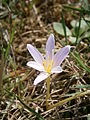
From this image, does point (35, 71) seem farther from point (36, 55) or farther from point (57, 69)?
point (57, 69)

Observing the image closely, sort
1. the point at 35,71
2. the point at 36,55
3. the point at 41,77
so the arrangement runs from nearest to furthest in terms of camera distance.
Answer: the point at 41,77, the point at 36,55, the point at 35,71

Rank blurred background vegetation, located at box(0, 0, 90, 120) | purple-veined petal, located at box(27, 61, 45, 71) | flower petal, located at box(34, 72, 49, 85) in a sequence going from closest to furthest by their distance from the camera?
1. flower petal, located at box(34, 72, 49, 85)
2. purple-veined petal, located at box(27, 61, 45, 71)
3. blurred background vegetation, located at box(0, 0, 90, 120)

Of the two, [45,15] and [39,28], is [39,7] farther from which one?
[39,28]

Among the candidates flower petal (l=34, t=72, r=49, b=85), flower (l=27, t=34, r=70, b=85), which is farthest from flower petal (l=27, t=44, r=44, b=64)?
flower petal (l=34, t=72, r=49, b=85)

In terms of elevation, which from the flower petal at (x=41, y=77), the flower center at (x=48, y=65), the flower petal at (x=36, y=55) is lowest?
the flower petal at (x=41, y=77)

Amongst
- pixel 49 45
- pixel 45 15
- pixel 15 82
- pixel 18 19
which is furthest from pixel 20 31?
pixel 49 45

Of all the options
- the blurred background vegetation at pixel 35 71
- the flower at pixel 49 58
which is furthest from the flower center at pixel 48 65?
the blurred background vegetation at pixel 35 71

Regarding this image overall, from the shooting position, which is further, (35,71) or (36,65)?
(35,71)

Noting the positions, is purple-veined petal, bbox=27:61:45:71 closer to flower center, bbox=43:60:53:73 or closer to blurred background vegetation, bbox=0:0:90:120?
flower center, bbox=43:60:53:73

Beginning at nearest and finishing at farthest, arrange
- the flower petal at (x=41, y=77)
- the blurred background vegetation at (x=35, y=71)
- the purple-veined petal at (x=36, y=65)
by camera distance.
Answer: the flower petal at (x=41, y=77) < the purple-veined petal at (x=36, y=65) < the blurred background vegetation at (x=35, y=71)

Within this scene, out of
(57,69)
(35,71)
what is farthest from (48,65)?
(35,71)

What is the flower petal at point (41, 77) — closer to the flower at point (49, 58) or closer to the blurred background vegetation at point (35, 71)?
the flower at point (49, 58)
